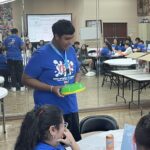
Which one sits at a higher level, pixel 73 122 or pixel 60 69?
pixel 60 69

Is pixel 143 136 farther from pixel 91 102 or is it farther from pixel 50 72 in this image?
pixel 91 102

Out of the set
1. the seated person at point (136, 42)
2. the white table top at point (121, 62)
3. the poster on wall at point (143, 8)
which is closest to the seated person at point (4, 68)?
the white table top at point (121, 62)

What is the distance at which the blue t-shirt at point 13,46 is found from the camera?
6367 mm

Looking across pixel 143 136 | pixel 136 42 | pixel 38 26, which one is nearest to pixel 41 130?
pixel 143 136

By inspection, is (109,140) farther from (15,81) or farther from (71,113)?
(15,81)

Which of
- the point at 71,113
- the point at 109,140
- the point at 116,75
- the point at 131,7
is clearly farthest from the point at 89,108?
the point at 109,140

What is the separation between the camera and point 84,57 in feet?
22.2

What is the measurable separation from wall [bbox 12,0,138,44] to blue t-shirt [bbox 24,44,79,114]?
3.73 meters

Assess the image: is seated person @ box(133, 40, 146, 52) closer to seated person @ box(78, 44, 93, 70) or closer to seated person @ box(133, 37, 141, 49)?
seated person @ box(133, 37, 141, 49)

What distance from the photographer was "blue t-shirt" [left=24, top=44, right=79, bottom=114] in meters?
2.66

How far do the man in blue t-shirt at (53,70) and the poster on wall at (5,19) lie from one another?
12.1 feet

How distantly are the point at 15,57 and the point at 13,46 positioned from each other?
0.70 feet

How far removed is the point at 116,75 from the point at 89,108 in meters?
0.98

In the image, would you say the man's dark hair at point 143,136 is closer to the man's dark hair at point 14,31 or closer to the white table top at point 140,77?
the white table top at point 140,77
